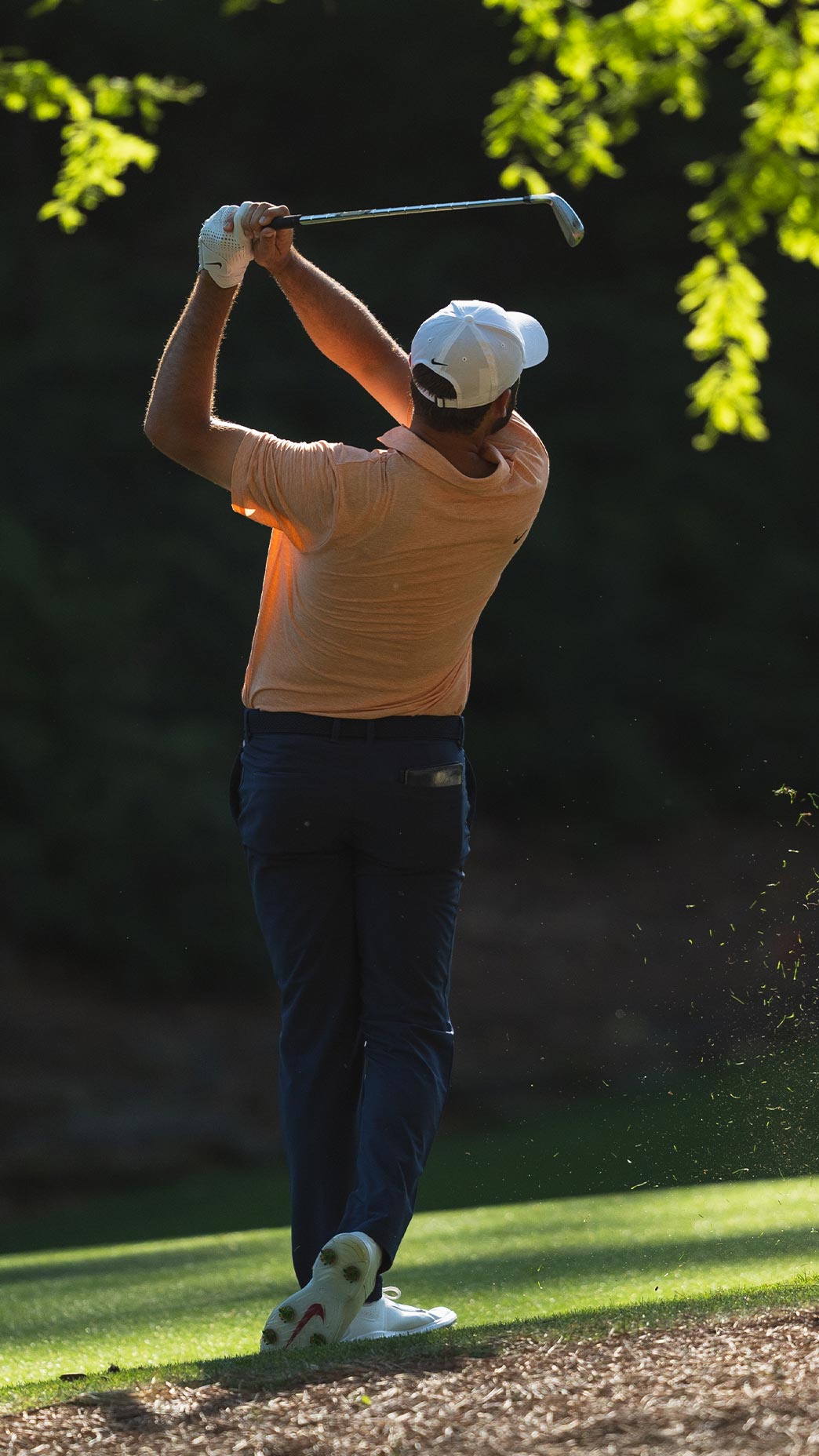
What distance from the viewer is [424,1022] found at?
353 centimetres

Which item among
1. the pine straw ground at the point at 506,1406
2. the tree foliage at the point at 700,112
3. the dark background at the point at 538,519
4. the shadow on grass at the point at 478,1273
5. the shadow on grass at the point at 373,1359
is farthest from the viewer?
the dark background at the point at 538,519

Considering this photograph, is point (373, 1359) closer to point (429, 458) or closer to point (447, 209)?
point (429, 458)

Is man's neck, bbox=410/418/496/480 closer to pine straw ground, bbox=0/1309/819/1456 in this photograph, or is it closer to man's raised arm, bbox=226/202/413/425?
man's raised arm, bbox=226/202/413/425

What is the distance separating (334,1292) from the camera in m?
3.14

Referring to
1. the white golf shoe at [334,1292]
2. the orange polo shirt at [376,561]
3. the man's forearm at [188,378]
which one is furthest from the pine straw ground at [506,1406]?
the man's forearm at [188,378]

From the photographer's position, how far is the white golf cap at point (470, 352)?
10.9ft

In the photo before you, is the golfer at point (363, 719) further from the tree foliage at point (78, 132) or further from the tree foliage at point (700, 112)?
the tree foliage at point (700, 112)

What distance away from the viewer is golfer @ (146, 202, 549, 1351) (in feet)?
10.8

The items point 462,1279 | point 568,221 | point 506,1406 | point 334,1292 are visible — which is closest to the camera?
point 506,1406

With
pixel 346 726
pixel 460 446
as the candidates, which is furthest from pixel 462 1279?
pixel 460 446

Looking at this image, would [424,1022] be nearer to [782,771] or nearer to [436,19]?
[782,771]

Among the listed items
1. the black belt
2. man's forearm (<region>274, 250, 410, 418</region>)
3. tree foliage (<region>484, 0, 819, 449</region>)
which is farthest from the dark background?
the black belt

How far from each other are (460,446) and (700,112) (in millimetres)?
6119

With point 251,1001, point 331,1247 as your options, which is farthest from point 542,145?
point 331,1247
